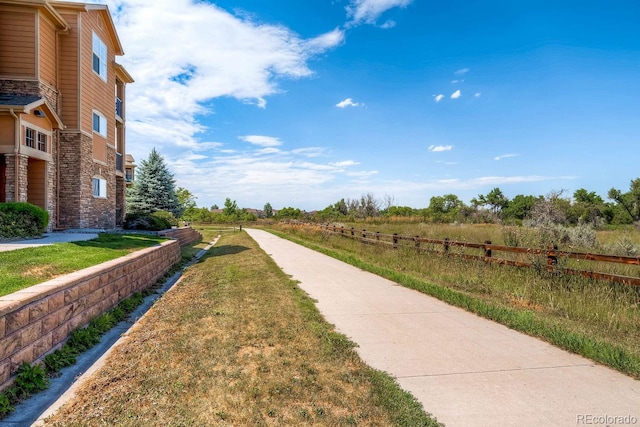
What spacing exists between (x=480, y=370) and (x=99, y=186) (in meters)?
19.6

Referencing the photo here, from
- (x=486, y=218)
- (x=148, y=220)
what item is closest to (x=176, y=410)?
(x=148, y=220)

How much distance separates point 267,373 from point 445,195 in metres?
71.5

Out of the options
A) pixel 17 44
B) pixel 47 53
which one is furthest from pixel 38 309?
pixel 47 53

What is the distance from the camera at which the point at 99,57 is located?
18.3 meters

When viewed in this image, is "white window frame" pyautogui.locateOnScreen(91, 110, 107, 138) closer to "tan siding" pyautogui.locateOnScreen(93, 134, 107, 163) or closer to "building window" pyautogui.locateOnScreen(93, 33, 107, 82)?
"tan siding" pyautogui.locateOnScreen(93, 134, 107, 163)

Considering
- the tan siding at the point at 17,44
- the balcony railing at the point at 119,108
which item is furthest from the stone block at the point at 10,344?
the balcony railing at the point at 119,108

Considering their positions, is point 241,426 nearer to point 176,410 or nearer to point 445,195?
point 176,410

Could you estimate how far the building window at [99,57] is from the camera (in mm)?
17688

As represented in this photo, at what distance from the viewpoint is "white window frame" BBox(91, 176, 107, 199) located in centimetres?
1733

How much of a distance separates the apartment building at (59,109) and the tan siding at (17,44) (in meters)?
0.03

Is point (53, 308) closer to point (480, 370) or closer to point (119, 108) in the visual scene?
point (480, 370)

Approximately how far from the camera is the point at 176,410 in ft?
10.2

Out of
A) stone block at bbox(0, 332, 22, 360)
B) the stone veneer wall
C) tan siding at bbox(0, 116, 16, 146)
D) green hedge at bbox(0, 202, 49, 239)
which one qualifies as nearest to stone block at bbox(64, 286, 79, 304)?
the stone veneer wall

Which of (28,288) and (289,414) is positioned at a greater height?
(28,288)
